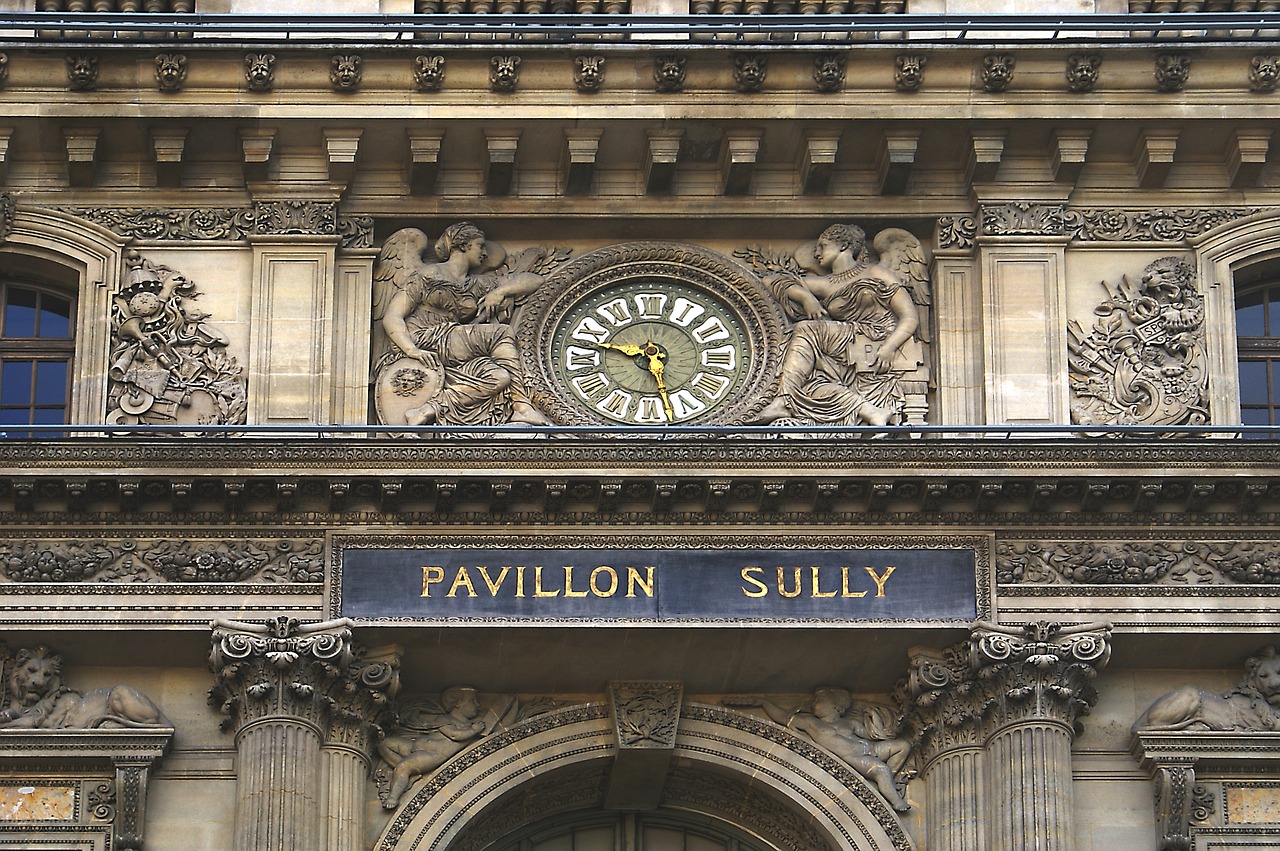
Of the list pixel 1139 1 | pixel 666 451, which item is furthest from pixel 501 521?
pixel 1139 1

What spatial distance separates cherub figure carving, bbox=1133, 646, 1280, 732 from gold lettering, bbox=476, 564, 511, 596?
6.94m

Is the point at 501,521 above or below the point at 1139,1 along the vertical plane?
below

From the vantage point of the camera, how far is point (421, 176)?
3744 centimetres

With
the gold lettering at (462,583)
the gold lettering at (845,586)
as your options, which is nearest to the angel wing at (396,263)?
the gold lettering at (462,583)

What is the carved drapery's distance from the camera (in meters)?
34.2

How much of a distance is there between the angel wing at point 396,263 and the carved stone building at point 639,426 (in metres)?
0.08

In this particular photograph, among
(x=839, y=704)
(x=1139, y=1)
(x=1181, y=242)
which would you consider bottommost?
(x=839, y=704)

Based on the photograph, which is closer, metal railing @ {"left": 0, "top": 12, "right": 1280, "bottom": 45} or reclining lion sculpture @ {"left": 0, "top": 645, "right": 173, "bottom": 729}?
reclining lion sculpture @ {"left": 0, "top": 645, "right": 173, "bottom": 729}

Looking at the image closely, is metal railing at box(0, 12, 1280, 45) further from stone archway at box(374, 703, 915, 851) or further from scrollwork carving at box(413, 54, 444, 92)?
stone archway at box(374, 703, 915, 851)

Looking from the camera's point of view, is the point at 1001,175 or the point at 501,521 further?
the point at 1001,175

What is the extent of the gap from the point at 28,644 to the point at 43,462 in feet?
6.42

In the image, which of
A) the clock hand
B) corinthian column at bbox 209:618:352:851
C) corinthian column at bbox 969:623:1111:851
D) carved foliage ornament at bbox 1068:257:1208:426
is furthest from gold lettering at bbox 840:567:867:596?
corinthian column at bbox 209:618:352:851

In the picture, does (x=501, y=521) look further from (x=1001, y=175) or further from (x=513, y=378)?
(x=1001, y=175)

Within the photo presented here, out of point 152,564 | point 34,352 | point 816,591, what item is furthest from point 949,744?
point 34,352
